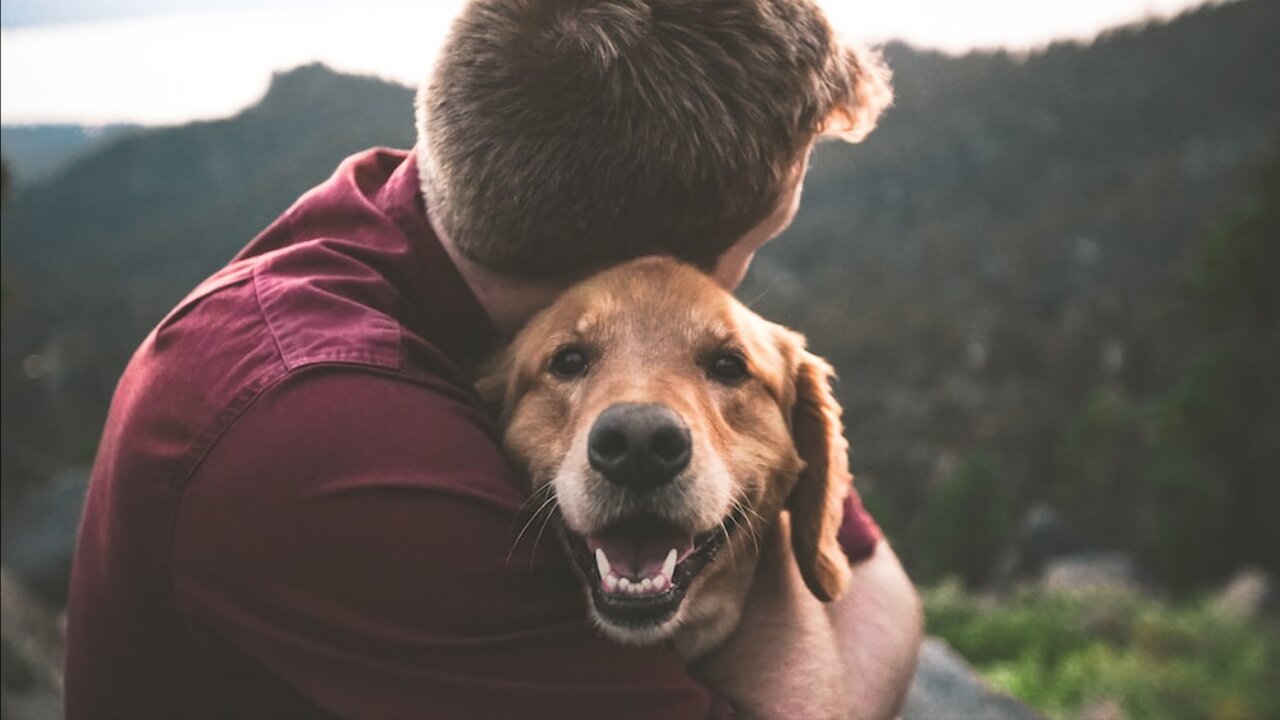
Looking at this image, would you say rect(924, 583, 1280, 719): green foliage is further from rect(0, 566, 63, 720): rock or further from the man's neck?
rect(0, 566, 63, 720): rock

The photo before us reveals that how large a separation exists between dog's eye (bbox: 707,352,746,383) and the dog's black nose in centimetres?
48

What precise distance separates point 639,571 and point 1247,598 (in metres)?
21.2

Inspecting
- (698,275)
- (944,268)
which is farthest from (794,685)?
(944,268)

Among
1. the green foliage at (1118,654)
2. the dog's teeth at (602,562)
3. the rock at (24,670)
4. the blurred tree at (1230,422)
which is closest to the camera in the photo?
the dog's teeth at (602,562)

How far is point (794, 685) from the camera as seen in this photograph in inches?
103

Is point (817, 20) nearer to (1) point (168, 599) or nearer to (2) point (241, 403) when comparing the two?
(2) point (241, 403)

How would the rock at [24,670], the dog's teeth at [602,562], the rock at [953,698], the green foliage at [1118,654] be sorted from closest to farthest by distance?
the dog's teeth at [602,562], the rock at [24,670], the rock at [953,698], the green foliage at [1118,654]

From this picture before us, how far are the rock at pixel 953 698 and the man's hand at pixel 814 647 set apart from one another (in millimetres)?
Answer: 1782

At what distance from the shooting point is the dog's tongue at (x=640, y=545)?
2.51 meters

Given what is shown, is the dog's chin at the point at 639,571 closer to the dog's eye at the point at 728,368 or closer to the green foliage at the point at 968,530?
the dog's eye at the point at 728,368

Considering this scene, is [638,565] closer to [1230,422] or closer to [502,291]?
[502,291]

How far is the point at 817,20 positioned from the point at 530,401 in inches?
52.1

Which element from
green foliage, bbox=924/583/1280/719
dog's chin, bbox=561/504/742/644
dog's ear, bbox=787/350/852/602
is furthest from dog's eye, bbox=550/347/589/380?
green foliage, bbox=924/583/1280/719

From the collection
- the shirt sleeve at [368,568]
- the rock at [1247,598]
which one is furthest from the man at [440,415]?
the rock at [1247,598]
